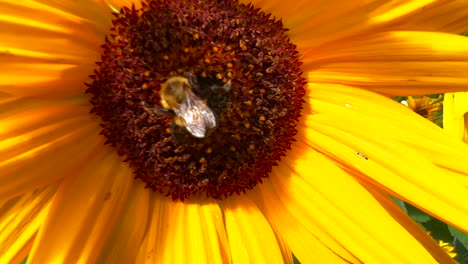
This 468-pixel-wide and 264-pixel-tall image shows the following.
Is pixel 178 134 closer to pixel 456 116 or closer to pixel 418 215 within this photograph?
pixel 456 116

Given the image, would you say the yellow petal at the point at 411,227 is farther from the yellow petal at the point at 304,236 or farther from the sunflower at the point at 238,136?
the yellow petal at the point at 304,236

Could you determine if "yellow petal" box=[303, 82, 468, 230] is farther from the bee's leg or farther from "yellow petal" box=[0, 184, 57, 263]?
"yellow petal" box=[0, 184, 57, 263]

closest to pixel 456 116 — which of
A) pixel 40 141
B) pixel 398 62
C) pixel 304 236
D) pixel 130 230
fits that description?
pixel 398 62

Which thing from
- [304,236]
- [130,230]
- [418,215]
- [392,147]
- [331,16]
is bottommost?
[418,215]

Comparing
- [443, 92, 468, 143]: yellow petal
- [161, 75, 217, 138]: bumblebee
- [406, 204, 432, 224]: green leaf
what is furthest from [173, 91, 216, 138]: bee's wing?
[406, 204, 432, 224]: green leaf

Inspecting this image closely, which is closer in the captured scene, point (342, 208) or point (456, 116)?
point (342, 208)

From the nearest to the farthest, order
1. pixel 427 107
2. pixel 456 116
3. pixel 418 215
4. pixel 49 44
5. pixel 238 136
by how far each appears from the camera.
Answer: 1. pixel 49 44
2. pixel 238 136
3. pixel 456 116
4. pixel 418 215
5. pixel 427 107

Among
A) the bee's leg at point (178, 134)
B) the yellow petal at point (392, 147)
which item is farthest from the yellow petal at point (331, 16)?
the bee's leg at point (178, 134)
